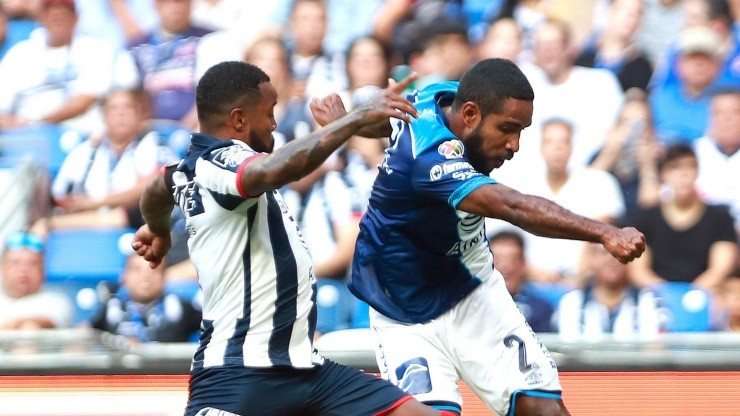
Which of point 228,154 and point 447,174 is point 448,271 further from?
point 228,154

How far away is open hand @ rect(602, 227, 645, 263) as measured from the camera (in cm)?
396

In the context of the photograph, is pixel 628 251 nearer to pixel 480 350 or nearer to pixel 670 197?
pixel 480 350

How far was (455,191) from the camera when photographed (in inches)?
182

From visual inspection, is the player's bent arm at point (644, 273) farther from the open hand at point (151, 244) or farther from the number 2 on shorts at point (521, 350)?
the open hand at point (151, 244)

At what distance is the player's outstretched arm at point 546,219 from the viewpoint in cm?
399

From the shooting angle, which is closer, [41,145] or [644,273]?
[644,273]

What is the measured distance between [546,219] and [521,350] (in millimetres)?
1153

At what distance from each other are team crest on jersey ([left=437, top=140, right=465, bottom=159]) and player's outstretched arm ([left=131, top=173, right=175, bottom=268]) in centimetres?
115

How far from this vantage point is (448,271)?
532 centimetres

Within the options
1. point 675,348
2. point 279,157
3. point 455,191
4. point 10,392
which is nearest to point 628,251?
point 455,191

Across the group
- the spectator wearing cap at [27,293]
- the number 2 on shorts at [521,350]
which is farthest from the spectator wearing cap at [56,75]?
the number 2 on shorts at [521,350]

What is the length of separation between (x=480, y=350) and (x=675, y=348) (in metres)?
2.10

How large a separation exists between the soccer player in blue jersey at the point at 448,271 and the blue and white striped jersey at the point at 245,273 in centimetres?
76

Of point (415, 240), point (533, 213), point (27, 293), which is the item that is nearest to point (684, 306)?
point (415, 240)
